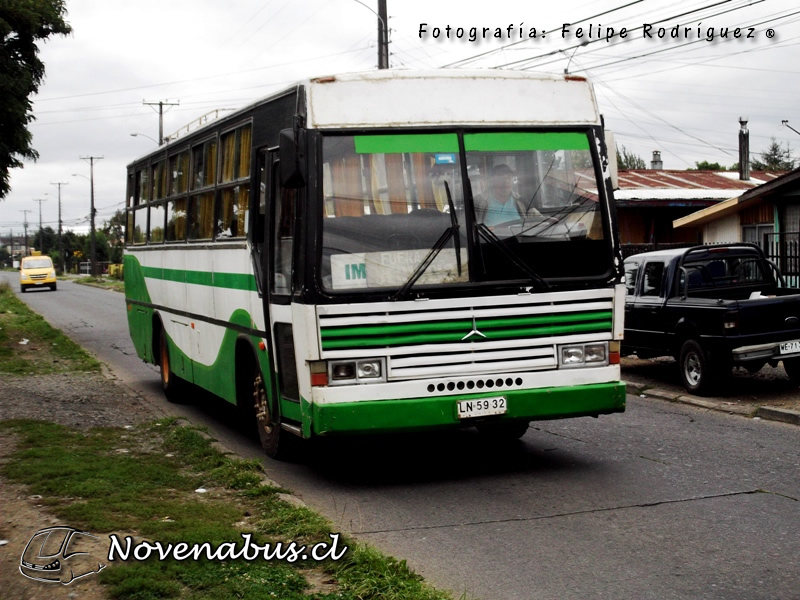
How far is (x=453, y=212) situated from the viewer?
315 inches

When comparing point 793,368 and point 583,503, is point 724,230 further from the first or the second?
point 583,503

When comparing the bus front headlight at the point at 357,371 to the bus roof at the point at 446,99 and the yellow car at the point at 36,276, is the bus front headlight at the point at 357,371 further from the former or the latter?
the yellow car at the point at 36,276

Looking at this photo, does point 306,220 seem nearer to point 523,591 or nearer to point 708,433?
point 523,591

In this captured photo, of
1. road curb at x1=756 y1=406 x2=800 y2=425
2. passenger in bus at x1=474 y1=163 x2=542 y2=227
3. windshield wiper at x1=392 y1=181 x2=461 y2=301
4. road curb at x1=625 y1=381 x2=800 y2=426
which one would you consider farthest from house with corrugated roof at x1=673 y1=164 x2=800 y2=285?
windshield wiper at x1=392 y1=181 x2=461 y2=301

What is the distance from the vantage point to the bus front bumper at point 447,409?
7.72 m

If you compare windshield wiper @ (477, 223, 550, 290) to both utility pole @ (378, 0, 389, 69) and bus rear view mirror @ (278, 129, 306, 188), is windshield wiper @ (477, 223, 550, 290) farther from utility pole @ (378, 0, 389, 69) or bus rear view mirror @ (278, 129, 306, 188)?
utility pole @ (378, 0, 389, 69)

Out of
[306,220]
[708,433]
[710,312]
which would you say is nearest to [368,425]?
[306,220]

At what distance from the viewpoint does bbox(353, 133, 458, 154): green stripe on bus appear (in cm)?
802

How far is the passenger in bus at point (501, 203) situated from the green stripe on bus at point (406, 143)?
39 cm

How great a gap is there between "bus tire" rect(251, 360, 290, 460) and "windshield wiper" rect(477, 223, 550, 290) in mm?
2408

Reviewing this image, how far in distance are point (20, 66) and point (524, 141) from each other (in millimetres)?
14821

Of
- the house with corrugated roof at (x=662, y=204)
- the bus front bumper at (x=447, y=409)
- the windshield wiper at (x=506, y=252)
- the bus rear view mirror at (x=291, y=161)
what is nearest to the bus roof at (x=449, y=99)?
the bus rear view mirror at (x=291, y=161)

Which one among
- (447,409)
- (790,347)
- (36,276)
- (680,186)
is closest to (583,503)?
(447,409)

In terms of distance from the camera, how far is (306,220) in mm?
7809
